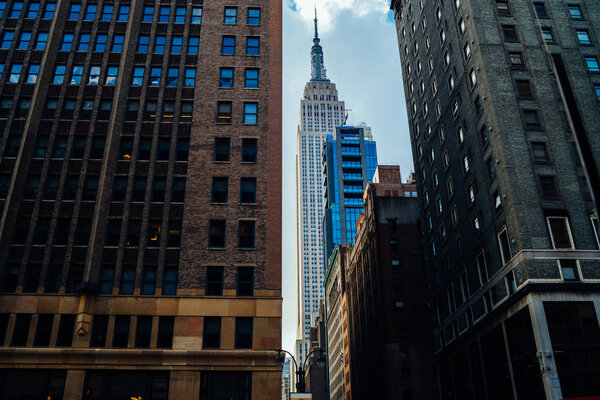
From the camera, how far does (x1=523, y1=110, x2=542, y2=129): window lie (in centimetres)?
4728

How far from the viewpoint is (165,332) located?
36500 millimetres

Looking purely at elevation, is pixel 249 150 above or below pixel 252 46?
below

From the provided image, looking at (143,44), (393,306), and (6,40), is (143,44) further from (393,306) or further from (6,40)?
(393,306)

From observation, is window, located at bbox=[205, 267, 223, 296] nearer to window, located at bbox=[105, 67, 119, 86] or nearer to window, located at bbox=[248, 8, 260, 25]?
window, located at bbox=[105, 67, 119, 86]

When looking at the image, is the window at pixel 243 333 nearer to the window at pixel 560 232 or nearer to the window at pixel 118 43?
the window at pixel 560 232

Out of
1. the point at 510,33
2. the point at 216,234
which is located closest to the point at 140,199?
the point at 216,234

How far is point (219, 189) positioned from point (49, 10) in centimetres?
2564

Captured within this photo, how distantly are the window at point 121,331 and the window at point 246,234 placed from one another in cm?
981

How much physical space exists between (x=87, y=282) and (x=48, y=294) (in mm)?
3187

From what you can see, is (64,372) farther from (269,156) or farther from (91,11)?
(91,11)

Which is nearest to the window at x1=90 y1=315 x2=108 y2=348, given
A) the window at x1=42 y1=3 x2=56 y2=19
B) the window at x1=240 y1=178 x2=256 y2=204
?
the window at x1=240 y1=178 x2=256 y2=204

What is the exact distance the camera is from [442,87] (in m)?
62.5

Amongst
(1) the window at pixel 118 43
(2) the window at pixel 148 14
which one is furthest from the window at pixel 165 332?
(2) the window at pixel 148 14

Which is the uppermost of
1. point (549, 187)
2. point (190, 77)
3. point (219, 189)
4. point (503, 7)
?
point (503, 7)
